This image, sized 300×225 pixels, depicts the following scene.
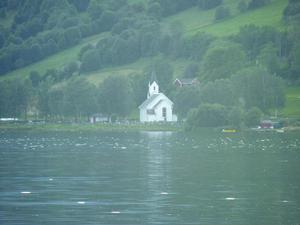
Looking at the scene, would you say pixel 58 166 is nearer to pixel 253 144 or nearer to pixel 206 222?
pixel 206 222

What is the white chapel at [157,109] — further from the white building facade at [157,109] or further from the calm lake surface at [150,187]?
the calm lake surface at [150,187]

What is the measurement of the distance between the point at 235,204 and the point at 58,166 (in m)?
25.2

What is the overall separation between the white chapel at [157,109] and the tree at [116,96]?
6023 mm

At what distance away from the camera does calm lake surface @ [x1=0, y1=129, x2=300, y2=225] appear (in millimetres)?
40188

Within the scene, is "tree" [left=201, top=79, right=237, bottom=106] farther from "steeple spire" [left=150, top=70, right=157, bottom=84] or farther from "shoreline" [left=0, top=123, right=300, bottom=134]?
"steeple spire" [left=150, top=70, right=157, bottom=84]

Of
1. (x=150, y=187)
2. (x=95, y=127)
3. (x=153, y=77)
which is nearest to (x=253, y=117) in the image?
(x=95, y=127)

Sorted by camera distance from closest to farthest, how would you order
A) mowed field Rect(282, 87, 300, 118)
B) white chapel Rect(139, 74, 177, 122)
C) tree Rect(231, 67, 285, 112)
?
1. tree Rect(231, 67, 285, 112)
2. mowed field Rect(282, 87, 300, 118)
3. white chapel Rect(139, 74, 177, 122)

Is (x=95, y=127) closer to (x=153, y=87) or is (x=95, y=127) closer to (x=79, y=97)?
(x=79, y=97)

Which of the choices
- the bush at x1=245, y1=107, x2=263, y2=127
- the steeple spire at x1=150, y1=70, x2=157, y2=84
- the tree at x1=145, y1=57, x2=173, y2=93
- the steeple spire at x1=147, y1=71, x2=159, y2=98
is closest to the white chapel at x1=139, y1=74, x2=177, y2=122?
the steeple spire at x1=147, y1=71, x2=159, y2=98

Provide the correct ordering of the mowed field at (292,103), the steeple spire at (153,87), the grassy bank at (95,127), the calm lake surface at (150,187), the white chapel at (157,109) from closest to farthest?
the calm lake surface at (150,187) → the grassy bank at (95,127) → the mowed field at (292,103) → the white chapel at (157,109) → the steeple spire at (153,87)

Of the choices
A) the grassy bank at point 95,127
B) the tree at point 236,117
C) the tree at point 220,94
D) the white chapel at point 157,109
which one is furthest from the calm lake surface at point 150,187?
the white chapel at point 157,109

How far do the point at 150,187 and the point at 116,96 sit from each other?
118m

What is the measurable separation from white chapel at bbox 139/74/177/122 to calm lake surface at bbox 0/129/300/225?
93.5m

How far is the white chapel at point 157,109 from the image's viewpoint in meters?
177
